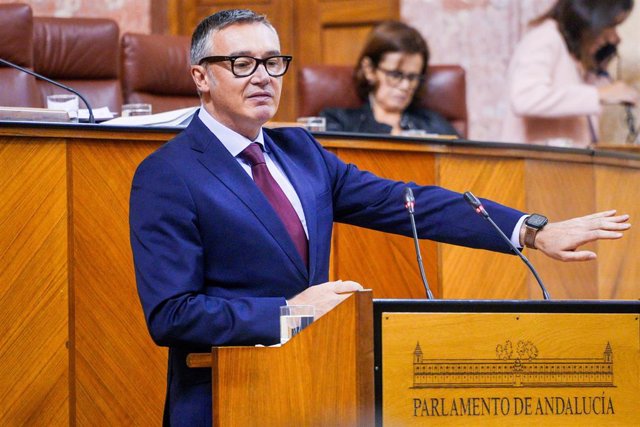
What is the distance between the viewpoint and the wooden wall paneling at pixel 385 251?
115 inches

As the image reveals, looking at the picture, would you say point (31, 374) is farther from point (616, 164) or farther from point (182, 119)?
point (616, 164)

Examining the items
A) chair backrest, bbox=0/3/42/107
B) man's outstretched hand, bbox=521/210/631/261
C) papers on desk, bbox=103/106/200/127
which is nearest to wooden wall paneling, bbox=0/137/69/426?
papers on desk, bbox=103/106/200/127

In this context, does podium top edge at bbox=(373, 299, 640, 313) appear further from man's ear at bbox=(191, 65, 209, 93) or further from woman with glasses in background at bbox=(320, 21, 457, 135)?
woman with glasses in background at bbox=(320, 21, 457, 135)

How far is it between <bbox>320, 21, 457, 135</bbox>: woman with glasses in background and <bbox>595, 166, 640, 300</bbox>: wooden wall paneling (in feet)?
4.08

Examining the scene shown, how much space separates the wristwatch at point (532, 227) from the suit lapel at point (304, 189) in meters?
0.38


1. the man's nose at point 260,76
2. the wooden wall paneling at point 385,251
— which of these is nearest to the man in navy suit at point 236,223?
the man's nose at point 260,76

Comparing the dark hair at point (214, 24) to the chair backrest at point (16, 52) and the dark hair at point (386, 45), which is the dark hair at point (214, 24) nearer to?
the chair backrest at point (16, 52)

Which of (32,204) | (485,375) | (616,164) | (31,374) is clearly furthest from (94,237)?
(616,164)

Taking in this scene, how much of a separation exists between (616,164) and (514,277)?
21.7 inches

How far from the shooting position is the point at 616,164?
11.2 ft

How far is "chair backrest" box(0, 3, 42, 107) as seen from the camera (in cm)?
395

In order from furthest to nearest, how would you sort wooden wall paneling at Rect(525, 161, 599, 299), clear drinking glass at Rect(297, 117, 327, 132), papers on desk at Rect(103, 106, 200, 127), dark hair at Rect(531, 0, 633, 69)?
1. dark hair at Rect(531, 0, 633, 69)
2. clear drinking glass at Rect(297, 117, 327, 132)
3. wooden wall paneling at Rect(525, 161, 599, 299)
4. papers on desk at Rect(103, 106, 200, 127)

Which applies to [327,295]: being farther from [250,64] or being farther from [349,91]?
[349,91]

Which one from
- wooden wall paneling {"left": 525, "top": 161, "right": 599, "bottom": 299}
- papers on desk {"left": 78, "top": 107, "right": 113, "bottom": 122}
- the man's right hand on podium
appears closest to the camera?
the man's right hand on podium
